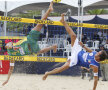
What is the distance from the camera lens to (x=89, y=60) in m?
5.80

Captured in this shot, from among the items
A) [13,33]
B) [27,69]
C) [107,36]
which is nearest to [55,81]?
[27,69]

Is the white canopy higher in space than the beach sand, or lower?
higher

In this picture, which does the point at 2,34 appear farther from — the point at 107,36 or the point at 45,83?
the point at 107,36

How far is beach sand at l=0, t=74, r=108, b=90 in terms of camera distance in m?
7.82

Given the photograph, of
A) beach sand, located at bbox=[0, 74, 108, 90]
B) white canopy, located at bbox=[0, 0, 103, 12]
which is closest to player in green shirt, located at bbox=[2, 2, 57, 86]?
beach sand, located at bbox=[0, 74, 108, 90]

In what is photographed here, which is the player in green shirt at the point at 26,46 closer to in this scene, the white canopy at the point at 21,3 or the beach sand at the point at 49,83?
the beach sand at the point at 49,83

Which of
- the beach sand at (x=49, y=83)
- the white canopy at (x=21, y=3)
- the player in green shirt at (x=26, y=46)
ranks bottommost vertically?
the beach sand at (x=49, y=83)

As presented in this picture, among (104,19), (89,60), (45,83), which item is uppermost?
(104,19)

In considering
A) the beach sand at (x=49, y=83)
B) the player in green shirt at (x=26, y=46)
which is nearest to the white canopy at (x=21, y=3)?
the beach sand at (x=49, y=83)

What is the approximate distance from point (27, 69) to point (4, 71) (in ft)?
2.36

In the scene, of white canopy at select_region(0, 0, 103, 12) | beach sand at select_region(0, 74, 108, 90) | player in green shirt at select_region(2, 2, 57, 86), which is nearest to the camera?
player in green shirt at select_region(2, 2, 57, 86)

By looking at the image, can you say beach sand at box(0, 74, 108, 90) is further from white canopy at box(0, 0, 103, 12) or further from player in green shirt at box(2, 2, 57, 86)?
white canopy at box(0, 0, 103, 12)

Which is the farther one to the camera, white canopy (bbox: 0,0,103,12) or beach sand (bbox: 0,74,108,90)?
white canopy (bbox: 0,0,103,12)

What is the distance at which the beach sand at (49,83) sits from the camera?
7.82 m
